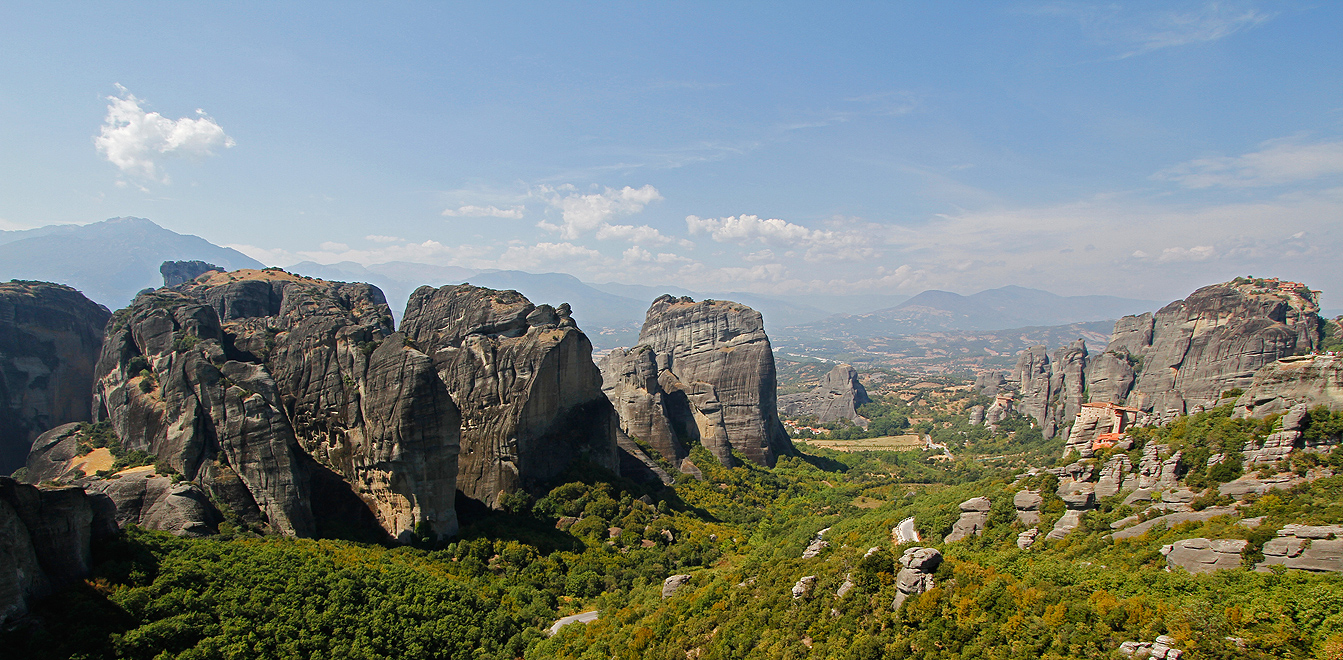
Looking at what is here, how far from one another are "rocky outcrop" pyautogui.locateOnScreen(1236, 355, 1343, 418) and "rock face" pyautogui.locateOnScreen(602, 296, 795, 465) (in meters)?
45.7

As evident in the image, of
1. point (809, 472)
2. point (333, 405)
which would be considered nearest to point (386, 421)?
point (333, 405)

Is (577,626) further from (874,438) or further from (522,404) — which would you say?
(874,438)

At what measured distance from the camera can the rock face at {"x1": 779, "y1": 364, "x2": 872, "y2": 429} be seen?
126312 millimetres

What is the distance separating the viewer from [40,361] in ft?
182

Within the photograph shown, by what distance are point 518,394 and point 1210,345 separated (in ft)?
233

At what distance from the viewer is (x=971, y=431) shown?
101750 mm

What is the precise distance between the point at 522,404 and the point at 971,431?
3339 inches

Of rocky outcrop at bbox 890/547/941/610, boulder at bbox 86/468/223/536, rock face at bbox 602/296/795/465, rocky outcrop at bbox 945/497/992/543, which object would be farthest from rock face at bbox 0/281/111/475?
rocky outcrop at bbox 945/497/992/543

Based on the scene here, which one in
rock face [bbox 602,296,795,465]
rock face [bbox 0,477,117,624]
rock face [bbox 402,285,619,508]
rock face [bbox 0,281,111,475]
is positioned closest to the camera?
rock face [bbox 0,477,117,624]

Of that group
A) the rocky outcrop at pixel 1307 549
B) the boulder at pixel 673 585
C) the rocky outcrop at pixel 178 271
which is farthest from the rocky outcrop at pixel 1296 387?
the rocky outcrop at pixel 178 271

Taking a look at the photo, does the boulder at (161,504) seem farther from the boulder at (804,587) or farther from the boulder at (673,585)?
the boulder at (804,587)

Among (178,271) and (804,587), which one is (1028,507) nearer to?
(804,587)

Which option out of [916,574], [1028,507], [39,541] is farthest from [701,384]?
[39,541]

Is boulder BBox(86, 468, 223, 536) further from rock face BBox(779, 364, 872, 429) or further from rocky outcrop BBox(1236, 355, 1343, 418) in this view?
rock face BBox(779, 364, 872, 429)
